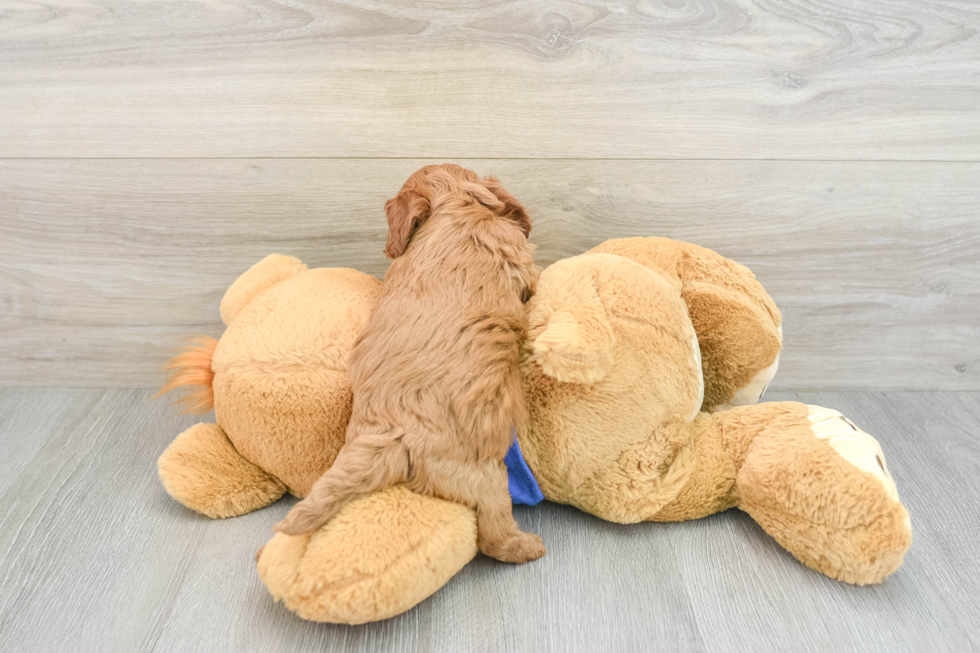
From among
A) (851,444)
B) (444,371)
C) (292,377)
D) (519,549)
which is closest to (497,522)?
(519,549)

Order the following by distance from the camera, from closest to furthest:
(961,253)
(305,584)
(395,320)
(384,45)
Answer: (305,584), (395,320), (384,45), (961,253)

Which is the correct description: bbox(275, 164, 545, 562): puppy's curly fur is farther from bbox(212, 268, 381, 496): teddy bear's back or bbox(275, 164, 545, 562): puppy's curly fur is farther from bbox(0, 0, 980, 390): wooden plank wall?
bbox(0, 0, 980, 390): wooden plank wall

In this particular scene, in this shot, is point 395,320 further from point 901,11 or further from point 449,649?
point 901,11

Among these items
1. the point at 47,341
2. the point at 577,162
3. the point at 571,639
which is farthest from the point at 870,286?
the point at 47,341

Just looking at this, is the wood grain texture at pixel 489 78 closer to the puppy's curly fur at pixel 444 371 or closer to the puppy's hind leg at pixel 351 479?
the puppy's curly fur at pixel 444 371

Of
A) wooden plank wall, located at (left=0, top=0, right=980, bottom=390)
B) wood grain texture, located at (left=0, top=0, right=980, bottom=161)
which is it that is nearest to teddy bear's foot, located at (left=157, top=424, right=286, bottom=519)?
wooden plank wall, located at (left=0, top=0, right=980, bottom=390)

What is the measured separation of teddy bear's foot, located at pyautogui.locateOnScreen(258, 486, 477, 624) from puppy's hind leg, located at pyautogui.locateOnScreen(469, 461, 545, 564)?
0.09ft

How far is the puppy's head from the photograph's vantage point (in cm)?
73

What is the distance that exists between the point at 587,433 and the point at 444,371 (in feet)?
0.55

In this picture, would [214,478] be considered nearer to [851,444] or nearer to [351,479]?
[351,479]

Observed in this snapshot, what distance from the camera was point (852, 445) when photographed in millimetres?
705

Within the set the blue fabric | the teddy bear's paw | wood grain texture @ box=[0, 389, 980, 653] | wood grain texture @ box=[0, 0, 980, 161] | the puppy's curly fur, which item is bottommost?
wood grain texture @ box=[0, 389, 980, 653]

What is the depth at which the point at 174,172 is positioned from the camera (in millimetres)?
926

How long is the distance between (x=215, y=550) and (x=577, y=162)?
25.0 inches
